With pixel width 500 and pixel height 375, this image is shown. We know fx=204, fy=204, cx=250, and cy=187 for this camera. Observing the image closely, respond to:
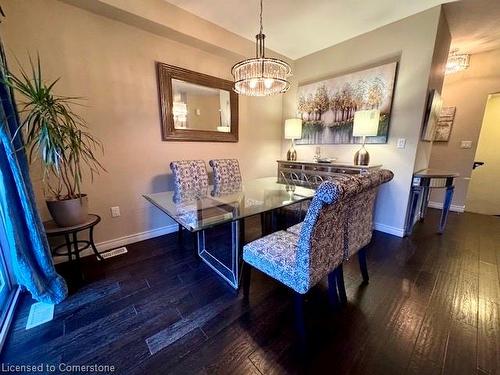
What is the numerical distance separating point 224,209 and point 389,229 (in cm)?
240

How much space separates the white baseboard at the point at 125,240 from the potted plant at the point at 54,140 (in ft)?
2.04

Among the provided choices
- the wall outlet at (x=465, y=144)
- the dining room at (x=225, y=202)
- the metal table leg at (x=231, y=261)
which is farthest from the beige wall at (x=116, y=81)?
the wall outlet at (x=465, y=144)

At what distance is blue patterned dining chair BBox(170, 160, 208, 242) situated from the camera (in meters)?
2.28

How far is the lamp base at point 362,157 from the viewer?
2.69 metres

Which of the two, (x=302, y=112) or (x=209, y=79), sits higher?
(x=209, y=79)

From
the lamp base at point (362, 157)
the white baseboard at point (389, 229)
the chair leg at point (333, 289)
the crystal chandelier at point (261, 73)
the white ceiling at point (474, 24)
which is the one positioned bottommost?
the white baseboard at point (389, 229)

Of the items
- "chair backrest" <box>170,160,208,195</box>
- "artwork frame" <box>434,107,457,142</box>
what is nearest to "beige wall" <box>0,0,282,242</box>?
"chair backrest" <box>170,160,208,195</box>

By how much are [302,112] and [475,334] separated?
3.20m

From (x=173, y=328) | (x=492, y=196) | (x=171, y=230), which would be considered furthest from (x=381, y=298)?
(x=492, y=196)

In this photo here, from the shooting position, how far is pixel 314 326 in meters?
1.34

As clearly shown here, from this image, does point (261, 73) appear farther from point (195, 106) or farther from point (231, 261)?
point (231, 261)

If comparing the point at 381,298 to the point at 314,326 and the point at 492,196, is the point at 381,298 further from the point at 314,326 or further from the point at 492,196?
the point at 492,196

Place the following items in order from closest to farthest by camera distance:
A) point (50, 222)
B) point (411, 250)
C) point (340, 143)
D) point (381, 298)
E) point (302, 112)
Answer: point (381, 298), point (50, 222), point (411, 250), point (340, 143), point (302, 112)

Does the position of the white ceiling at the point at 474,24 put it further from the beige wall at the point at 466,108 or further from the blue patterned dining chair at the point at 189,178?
the blue patterned dining chair at the point at 189,178
